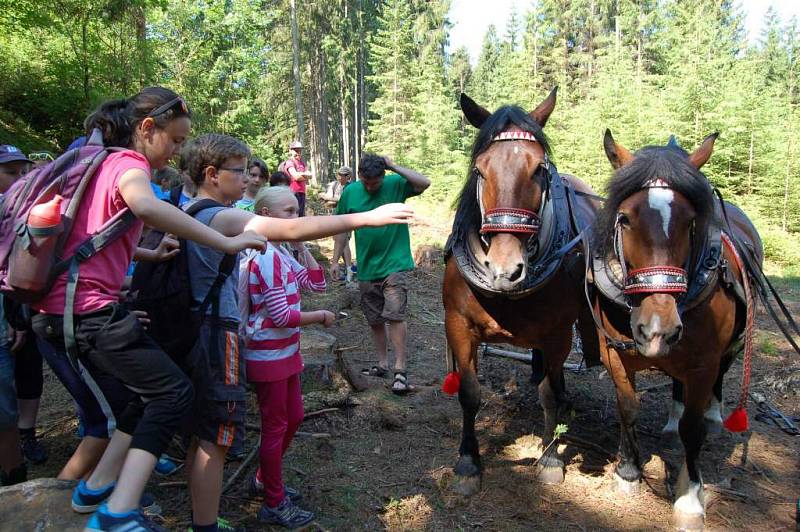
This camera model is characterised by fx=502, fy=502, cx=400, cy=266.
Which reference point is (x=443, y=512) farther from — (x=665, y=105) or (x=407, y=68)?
(x=407, y=68)

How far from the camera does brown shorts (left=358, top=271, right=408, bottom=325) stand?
16.1 feet

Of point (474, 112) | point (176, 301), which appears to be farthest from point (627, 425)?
point (176, 301)

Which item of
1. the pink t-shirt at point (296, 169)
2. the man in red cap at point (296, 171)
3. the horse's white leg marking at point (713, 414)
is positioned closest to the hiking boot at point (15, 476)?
the horse's white leg marking at point (713, 414)

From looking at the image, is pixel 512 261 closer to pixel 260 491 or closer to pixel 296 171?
pixel 260 491

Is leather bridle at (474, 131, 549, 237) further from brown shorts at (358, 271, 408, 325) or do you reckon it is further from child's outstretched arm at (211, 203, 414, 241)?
brown shorts at (358, 271, 408, 325)

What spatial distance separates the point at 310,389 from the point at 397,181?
213 centimetres

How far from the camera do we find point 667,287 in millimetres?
2520

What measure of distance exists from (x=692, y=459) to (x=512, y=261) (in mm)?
1750

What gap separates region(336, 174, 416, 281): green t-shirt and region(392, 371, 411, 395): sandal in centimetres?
96

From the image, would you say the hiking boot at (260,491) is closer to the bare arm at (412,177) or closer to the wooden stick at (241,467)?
the wooden stick at (241,467)

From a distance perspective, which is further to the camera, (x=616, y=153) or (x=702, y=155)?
(x=616, y=153)

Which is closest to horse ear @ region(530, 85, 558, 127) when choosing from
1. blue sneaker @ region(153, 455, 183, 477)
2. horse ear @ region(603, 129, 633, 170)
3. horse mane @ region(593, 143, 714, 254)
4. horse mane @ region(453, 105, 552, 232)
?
horse mane @ region(453, 105, 552, 232)

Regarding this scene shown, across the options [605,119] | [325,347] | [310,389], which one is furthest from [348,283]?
[605,119]

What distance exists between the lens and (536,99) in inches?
1065
